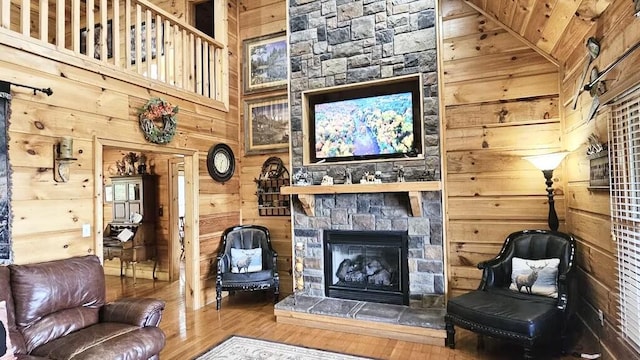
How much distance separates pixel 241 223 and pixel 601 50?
454cm

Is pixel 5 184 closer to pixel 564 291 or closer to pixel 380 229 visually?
pixel 380 229

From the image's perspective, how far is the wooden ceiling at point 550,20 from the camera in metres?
2.69

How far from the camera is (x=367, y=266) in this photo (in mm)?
4422

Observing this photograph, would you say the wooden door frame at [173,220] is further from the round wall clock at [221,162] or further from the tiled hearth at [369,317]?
the tiled hearth at [369,317]

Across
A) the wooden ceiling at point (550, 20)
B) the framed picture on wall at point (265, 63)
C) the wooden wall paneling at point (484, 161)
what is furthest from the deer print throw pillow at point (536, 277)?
the framed picture on wall at point (265, 63)

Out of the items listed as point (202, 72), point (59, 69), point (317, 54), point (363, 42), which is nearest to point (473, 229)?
point (363, 42)

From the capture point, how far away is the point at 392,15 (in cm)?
416

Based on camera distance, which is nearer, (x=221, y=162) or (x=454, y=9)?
(x=454, y=9)

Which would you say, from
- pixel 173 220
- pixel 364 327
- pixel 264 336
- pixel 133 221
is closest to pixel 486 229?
pixel 364 327

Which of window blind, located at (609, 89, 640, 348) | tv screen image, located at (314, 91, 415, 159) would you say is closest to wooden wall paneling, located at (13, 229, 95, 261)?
tv screen image, located at (314, 91, 415, 159)

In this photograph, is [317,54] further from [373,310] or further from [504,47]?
[373,310]

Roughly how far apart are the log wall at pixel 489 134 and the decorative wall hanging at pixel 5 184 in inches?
159

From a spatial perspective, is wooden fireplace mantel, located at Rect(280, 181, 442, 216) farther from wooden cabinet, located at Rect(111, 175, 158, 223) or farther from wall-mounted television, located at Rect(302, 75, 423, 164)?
wooden cabinet, located at Rect(111, 175, 158, 223)

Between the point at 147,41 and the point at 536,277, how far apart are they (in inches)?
184
